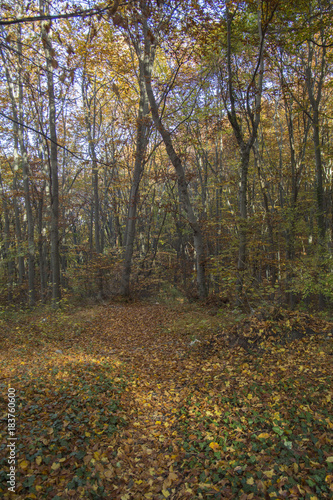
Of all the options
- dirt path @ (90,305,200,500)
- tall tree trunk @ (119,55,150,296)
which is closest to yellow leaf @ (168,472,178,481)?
dirt path @ (90,305,200,500)

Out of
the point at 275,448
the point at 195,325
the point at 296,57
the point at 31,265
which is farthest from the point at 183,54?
the point at 275,448

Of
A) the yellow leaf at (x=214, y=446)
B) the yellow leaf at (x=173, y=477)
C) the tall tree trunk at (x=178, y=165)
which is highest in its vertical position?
the tall tree trunk at (x=178, y=165)

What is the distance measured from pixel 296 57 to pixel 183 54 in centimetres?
393

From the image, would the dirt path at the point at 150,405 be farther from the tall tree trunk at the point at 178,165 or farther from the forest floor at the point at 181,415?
the tall tree trunk at the point at 178,165

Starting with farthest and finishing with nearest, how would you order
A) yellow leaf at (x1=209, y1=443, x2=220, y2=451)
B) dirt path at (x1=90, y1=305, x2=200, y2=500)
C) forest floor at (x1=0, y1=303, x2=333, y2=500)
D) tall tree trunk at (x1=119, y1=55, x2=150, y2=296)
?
tall tree trunk at (x1=119, y1=55, x2=150, y2=296), yellow leaf at (x1=209, y1=443, x2=220, y2=451), dirt path at (x1=90, y1=305, x2=200, y2=500), forest floor at (x1=0, y1=303, x2=333, y2=500)

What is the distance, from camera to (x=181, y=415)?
389 centimetres

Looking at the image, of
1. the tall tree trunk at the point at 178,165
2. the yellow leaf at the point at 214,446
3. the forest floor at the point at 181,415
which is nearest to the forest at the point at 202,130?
the tall tree trunk at the point at 178,165

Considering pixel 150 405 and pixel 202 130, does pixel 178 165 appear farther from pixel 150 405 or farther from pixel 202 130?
pixel 150 405

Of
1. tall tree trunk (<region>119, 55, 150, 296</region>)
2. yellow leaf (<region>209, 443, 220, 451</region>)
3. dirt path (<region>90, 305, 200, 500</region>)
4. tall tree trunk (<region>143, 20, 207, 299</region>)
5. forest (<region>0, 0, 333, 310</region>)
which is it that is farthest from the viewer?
tall tree trunk (<region>119, 55, 150, 296</region>)

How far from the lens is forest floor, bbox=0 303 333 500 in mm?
2750

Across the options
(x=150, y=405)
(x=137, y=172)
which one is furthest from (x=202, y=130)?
(x=150, y=405)

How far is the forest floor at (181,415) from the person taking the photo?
2.75 metres

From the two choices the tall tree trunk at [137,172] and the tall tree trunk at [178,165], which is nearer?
the tall tree trunk at [178,165]

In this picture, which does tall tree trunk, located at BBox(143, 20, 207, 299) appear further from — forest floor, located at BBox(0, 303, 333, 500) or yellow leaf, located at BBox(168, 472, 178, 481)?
yellow leaf, located at BBox(168, 472, 178, 481)
